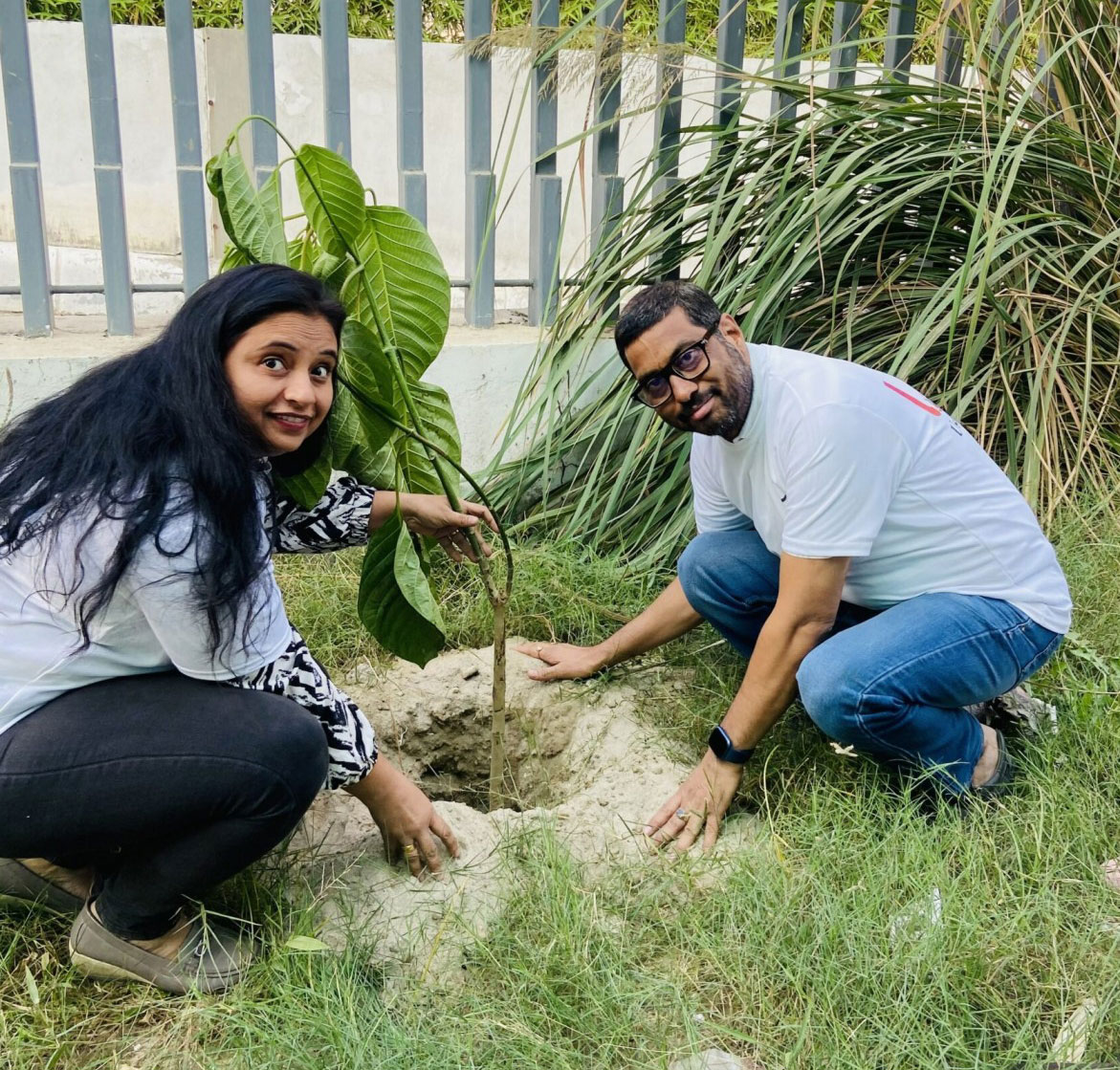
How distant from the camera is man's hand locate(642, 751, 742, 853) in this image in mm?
2178

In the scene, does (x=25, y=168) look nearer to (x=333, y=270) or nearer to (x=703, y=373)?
(x=333, y=270)

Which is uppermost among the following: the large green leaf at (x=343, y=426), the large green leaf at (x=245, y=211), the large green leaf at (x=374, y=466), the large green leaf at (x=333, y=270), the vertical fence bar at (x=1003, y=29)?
the vertical fence bar at (x=1003, y=29)

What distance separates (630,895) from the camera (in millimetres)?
2027

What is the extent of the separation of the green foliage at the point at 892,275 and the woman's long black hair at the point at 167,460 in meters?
1.48

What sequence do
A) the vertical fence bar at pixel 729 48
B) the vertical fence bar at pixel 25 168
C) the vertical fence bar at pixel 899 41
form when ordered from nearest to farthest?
the vertical fence bar at pixel 25 168 → the vertical fence bar at pixel 729 48 → the vertical fence bar at pixel 899 41

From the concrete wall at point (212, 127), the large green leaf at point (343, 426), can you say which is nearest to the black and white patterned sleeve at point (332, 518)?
the large green leaf at point (343, 426)

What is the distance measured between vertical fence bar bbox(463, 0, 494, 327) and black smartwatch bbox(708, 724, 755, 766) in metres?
1.64

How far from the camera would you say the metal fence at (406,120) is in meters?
3.13

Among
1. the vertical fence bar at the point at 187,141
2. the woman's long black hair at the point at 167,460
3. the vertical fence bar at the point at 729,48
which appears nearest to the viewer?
the woman's long black hair at the point at 167,460

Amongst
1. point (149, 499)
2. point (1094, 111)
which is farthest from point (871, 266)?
point (149, 499)

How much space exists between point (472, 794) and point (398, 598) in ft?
2.73

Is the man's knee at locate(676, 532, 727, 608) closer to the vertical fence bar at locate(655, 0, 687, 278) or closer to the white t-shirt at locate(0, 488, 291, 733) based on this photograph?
the white t-shirt at locate(0, 488, 291, 733)

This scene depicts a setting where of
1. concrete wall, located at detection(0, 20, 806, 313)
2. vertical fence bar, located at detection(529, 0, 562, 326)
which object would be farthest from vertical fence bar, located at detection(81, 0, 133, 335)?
concrete wall, located at detection(0, 20, 806, 313)

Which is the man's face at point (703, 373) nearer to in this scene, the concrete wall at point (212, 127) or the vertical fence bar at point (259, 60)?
the vertical fence bar at point (259, 60)
